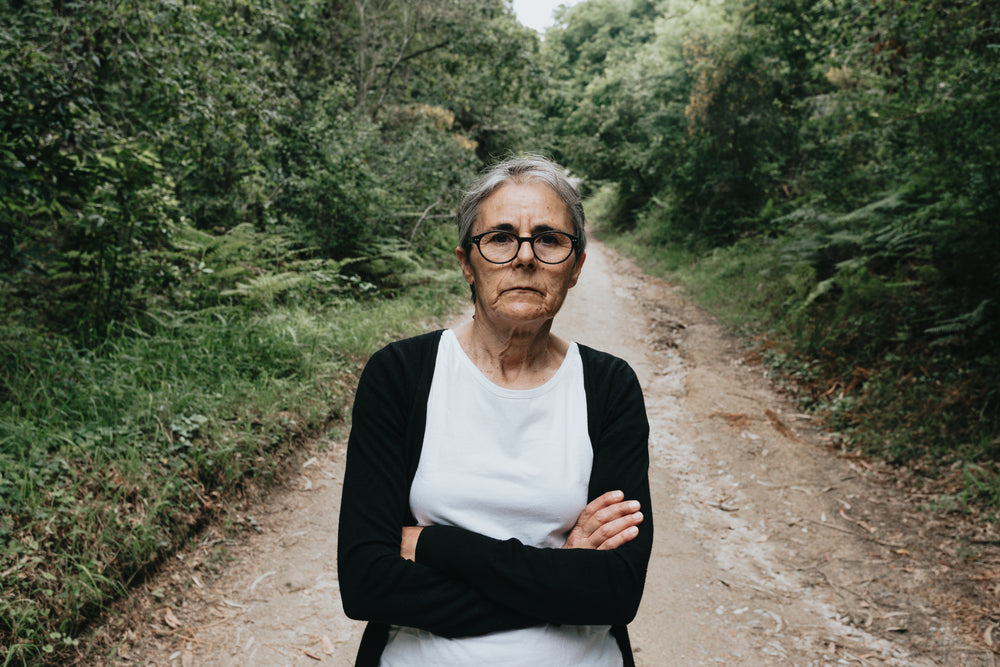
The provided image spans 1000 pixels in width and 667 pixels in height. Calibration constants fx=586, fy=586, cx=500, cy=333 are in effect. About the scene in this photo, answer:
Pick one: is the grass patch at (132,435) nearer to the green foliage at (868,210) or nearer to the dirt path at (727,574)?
the dirt path at (727,574)

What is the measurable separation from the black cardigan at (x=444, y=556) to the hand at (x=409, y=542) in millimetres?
29

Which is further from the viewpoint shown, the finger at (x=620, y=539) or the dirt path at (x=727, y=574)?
the dirt path at (x=727, y=574)

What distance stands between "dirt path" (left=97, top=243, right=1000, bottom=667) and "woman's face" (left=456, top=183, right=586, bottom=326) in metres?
2.26

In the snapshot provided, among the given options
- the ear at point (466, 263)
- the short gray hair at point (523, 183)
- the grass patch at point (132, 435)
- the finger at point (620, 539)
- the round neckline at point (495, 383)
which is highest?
the short gray hair at point (523, 183)

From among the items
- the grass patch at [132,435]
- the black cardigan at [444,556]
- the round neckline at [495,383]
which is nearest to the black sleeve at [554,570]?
the black cardigan at [444,556]

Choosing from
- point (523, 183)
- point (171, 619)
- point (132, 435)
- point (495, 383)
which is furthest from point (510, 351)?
point (132, 435)

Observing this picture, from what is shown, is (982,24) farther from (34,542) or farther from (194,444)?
(34,542)

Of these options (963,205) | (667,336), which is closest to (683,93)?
(667,336)

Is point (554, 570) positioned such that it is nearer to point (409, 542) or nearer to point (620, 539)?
point (620, 539)

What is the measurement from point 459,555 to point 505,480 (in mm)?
237

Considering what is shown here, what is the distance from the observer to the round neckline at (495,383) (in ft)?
5.70

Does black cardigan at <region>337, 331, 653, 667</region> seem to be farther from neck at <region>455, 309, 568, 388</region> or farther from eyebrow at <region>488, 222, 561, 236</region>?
eyebrow at <region>488, 222, 561, 236</region>

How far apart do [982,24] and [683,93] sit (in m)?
12.4

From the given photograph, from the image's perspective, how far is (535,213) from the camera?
1771mm
